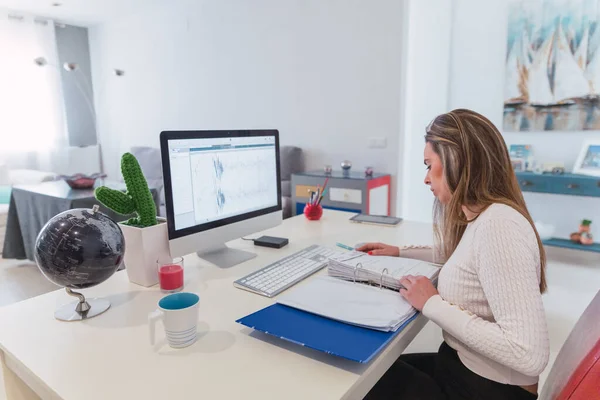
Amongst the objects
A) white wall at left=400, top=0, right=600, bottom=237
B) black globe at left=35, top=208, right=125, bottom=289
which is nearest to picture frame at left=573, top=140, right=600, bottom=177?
white wall at left=400, top=0, right=600, bottom=237

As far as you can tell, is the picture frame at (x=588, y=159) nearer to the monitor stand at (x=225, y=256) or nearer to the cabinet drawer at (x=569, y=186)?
the cabinet drawer at (x=569, y=186)

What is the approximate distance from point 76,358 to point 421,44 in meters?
3.84

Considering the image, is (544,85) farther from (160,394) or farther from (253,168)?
(160,394)

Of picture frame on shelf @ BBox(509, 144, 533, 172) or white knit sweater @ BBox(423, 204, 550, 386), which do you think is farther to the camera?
picture frame on shelf @ BBox(509, 144, 533, 172)

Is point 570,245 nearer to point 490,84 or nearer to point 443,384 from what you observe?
point 490,84

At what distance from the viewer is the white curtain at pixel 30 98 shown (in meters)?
5.01

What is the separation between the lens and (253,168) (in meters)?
1.40

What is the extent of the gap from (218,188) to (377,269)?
544 mm

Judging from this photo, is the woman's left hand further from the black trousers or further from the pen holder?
the pen holder

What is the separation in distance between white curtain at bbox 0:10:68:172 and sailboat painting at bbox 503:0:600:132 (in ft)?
17.7

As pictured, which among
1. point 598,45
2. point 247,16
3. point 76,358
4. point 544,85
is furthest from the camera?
point 247,16

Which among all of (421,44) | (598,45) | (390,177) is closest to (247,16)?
(421,44)

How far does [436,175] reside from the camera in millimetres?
1001

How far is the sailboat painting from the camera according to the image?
10.4ft
